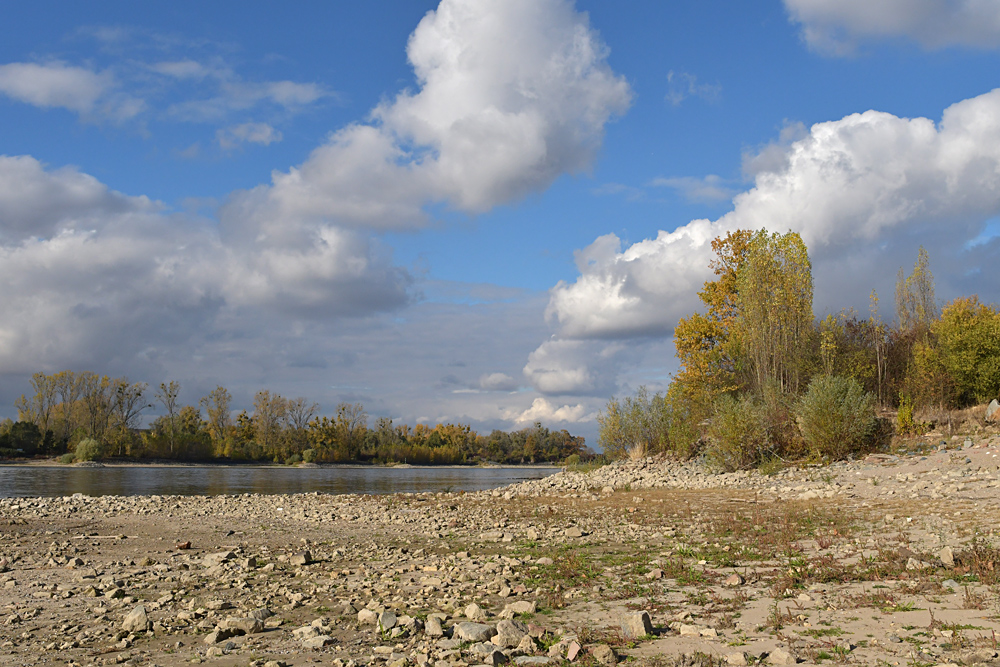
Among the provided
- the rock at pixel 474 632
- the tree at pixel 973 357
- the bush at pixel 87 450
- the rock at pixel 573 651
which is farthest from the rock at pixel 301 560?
the bush at pixel 87 450

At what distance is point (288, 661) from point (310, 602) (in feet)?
7.98

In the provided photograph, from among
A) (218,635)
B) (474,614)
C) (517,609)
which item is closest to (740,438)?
(517,609)

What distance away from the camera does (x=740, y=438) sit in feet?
100.0

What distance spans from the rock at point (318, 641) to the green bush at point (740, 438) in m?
26.8

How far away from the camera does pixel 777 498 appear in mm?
19766

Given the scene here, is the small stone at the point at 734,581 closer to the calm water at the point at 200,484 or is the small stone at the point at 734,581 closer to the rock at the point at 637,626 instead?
the rock at the point at 637,626

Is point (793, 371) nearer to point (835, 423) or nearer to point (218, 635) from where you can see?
point (835, 423)

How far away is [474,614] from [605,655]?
2216 mm

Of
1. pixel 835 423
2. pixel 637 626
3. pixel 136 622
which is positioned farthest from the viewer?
pixel 835 423

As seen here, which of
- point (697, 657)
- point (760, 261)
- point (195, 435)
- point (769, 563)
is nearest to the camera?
point (697, 657)

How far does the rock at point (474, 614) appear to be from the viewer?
755 cm

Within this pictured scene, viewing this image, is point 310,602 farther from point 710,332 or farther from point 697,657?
point 710,332

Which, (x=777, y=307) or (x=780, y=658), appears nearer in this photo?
(x=780, y=658)

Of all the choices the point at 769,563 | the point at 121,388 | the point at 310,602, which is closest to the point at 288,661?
the point at 310,602
